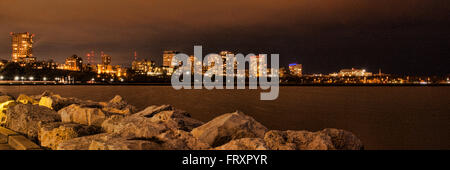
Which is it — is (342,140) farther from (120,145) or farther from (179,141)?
(120,145)

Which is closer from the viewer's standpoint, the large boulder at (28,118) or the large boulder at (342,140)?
the large boulder at (342,140)

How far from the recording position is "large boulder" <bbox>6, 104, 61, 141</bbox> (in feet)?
26.0

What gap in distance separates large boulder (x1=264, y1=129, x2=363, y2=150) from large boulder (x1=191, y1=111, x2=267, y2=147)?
972mm

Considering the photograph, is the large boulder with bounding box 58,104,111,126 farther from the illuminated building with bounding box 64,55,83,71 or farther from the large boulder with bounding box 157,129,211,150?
the illuminated building with bounding box 64,55,83,71

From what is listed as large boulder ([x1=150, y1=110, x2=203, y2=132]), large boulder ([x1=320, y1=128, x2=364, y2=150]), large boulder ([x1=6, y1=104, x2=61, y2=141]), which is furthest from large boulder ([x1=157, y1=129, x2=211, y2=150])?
large boulder ([x1=6, y1=104, x2=61, y2=141])

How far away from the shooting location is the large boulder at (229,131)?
A: 7.89 m

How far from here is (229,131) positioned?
25.9 ft

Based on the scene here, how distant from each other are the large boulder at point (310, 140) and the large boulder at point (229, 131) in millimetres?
972

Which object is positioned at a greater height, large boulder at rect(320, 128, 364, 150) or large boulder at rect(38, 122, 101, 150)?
large boulder at rect(38, 122, 101, 150)

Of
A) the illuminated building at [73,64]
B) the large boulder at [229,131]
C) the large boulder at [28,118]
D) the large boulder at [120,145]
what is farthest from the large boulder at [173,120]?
the illuminated building at [73,64]

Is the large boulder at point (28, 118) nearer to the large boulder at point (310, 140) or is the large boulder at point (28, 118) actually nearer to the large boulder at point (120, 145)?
the large boulder at point (120, 145)

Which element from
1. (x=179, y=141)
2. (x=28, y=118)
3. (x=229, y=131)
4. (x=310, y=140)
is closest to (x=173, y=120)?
(x=229, y=131)

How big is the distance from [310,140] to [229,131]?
1.93m
